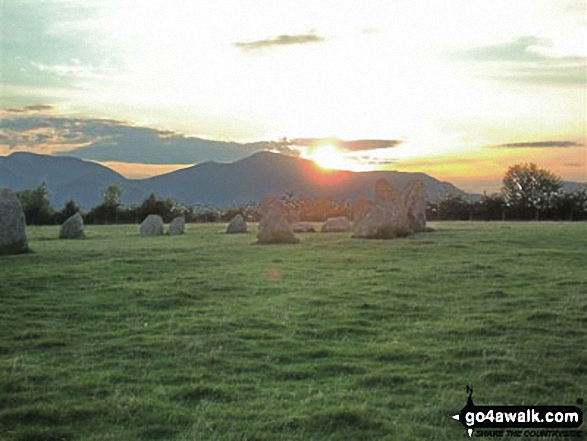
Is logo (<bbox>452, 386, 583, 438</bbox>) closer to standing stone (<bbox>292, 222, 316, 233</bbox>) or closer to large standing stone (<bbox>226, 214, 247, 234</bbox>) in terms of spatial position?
standing stone (<bbox>292, 222, 316, 233</bbox>)

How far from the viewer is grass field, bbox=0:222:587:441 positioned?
10461mm

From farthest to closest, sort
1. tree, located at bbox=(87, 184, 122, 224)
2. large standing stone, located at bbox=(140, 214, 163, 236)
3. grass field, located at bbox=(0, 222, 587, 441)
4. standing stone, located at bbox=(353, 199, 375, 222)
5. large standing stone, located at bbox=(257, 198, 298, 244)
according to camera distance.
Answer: tree, located at bbox=(87, 184, 122, 224) < large standing stone, located at bbox=(140, 214, 163, 236) < standing stone, located at bbox=(353, 199, 375, 222) < large standing stone, located at bbox=(257, 198, 298, 244) < grass field, located at bbox=(0, 222, 587, 441)

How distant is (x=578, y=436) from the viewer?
33.2ft


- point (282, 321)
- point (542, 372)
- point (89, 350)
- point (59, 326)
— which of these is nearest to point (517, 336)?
point (542, 372)

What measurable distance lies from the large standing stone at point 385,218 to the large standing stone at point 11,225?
18588 millimetres

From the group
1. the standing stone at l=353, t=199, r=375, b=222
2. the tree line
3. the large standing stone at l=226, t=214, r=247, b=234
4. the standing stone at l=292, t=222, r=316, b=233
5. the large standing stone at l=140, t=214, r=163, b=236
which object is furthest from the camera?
the tree line

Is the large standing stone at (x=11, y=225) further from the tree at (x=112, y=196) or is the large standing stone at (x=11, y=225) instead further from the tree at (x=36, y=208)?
the tree at (x=112, y=196)

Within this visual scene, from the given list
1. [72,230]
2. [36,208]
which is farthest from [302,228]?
[36,208]

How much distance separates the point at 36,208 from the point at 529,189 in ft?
187

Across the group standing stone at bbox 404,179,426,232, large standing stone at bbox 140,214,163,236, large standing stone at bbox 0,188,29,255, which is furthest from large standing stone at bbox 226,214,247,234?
large standing stone at bbox 0,188,29,255

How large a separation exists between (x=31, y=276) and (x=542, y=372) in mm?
16567

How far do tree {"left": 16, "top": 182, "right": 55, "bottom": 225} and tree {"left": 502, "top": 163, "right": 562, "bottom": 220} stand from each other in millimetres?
44610

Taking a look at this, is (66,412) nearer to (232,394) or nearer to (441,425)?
(232,394)

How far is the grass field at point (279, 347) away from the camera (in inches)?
412
